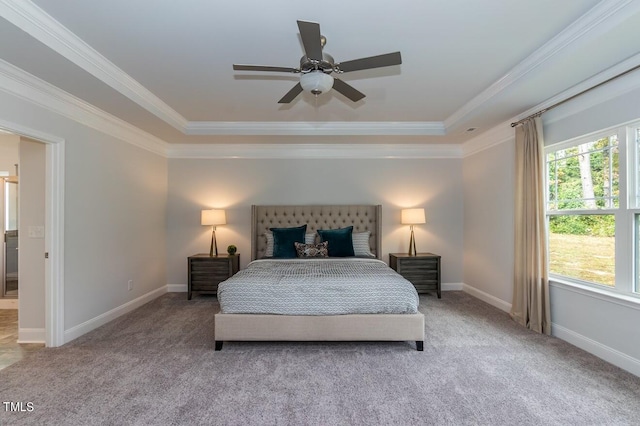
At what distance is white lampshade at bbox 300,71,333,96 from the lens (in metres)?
2.19

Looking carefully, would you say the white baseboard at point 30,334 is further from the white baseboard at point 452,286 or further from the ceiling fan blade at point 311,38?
the white baseboard at point 452,286

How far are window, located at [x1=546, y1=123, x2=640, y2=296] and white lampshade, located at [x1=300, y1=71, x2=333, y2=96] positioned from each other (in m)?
2.71

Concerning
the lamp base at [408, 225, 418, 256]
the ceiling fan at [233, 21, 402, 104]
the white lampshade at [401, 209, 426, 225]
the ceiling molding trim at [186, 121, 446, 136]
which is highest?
the ceiling molding trim at [186, 121, 446, 136]

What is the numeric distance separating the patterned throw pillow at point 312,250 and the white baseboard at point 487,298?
2498 millimetres

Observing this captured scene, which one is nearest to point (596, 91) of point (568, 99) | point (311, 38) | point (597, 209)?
point (568, 99)

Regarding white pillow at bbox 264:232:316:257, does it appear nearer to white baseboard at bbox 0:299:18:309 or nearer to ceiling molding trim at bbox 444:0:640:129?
ceiling molding trim at bbox 444:0:640:129

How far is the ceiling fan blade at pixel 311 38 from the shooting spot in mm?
1741

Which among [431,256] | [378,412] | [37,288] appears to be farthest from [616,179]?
[37,288]

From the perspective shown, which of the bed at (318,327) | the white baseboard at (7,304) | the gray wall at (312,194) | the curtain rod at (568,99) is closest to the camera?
the curtain rod at (568,99)

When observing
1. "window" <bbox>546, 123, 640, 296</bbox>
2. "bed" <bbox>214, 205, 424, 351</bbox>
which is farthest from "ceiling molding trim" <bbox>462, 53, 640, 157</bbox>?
"bed" <bbox>214, 205, 424, 351</bbox>

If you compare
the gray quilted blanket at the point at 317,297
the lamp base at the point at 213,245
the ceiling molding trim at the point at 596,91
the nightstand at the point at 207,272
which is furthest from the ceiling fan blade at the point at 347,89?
the lamp base at the point at 213,245

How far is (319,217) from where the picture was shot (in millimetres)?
5215

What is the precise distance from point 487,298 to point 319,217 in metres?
2.89

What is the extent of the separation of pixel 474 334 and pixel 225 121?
4.31 meters
